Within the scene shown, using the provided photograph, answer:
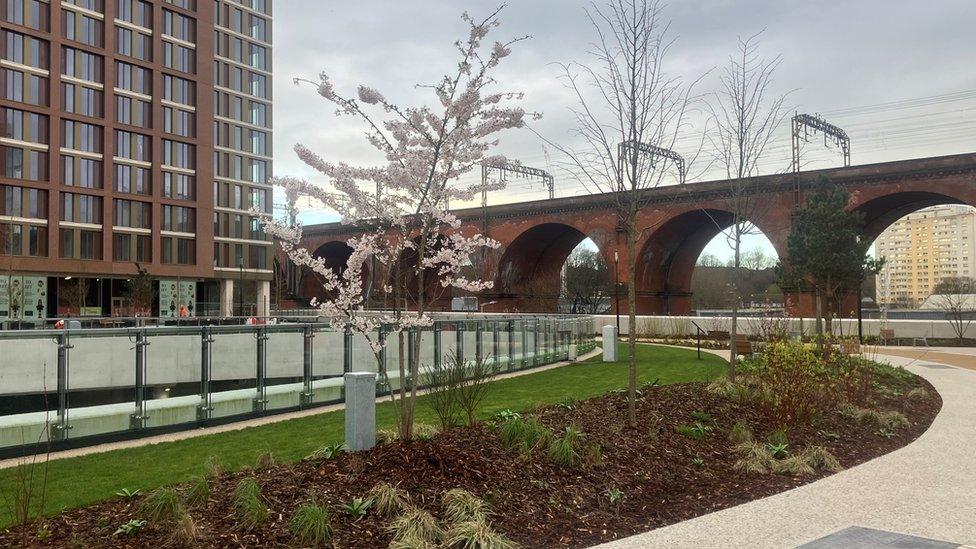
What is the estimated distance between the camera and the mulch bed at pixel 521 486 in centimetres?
522

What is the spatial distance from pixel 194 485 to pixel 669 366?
1501 centimetres

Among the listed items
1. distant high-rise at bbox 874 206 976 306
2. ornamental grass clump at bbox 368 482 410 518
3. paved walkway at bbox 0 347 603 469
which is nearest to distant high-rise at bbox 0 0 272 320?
paved walkway at bbox 0 347 603 469

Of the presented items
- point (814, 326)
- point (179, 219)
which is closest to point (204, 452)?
point (814, 326)

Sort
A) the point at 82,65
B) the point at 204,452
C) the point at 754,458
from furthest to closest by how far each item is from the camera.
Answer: the point at 82,65, the point at 204,452, the point at 754,458

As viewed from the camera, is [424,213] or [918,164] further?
[918,164]

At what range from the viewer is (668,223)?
47.3 meters

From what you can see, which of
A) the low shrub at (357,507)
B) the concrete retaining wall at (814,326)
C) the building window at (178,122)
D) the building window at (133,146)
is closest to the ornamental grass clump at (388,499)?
the low shrub at (357,507)

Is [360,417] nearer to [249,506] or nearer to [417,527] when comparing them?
[249,506]

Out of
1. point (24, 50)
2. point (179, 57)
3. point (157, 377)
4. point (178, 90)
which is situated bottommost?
point (157, 377)

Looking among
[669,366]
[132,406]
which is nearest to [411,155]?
[132,406]

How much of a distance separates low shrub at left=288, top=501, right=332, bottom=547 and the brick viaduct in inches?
1056

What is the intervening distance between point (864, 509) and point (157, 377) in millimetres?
8826

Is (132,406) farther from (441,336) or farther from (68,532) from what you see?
(441,336)

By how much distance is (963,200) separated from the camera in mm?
34812
